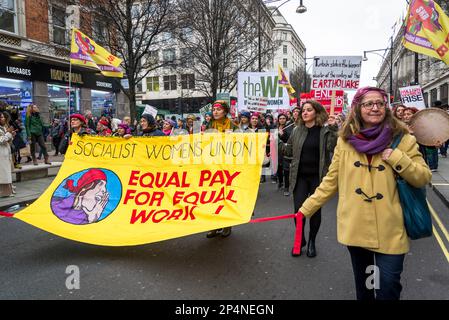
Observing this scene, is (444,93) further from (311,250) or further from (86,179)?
(86,179)

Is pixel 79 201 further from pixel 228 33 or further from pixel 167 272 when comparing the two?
pixel 228 33

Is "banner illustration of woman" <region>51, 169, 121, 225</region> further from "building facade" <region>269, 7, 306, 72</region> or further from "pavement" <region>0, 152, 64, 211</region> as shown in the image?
"building facade" <region>269, 7, 306, 72</region>

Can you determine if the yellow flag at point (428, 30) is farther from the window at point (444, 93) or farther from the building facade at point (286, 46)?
the building facade at point (286, 46)

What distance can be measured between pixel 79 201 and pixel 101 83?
65.3ft

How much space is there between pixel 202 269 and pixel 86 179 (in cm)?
200

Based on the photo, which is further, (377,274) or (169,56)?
(169,56)

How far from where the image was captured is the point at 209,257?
14.6ft

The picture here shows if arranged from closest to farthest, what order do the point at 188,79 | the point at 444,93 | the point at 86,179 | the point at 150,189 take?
the point at 150,189, the point at 86,179, the point at 188,79, the point at 444,93

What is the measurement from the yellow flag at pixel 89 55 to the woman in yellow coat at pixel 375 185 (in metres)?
8.68

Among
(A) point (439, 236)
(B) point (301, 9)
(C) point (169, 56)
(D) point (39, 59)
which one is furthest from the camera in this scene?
(C) point (169, 56)

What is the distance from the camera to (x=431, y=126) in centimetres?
391

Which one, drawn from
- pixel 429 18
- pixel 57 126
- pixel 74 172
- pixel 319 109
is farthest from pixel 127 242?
pixel 57 126

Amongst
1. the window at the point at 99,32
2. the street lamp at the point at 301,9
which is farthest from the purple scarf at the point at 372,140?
the street lamp at the point at 301,9

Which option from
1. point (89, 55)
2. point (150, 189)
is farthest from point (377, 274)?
point (89, 55)
